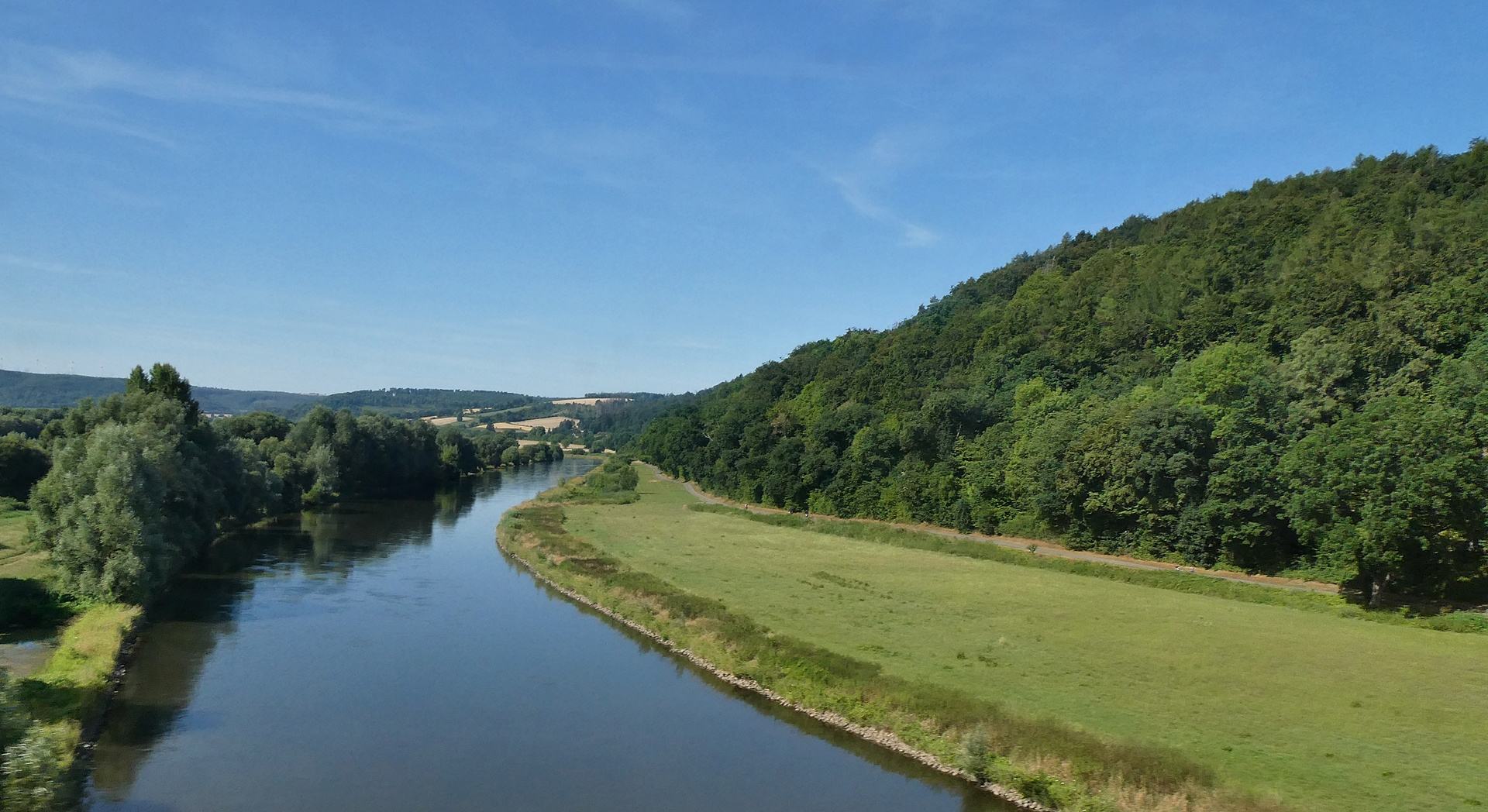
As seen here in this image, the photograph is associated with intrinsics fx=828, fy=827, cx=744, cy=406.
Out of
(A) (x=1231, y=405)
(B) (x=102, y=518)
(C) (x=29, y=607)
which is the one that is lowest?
(C) (x=29, y=607)

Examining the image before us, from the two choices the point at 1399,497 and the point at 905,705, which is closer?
the point at 905,705

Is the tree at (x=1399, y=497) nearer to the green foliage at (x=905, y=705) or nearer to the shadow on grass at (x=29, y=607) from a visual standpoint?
the green foliage at (x=905, y=705)

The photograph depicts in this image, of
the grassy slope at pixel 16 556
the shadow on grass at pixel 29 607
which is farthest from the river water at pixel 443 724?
the grassy slope at pixel 16 556

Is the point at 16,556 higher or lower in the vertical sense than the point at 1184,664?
lower

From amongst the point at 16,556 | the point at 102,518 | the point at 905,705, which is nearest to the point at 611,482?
the point at 16,556

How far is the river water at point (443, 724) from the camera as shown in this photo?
67.2 ft

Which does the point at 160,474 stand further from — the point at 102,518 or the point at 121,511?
the point at 102,518

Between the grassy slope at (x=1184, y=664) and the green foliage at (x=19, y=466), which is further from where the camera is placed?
the green foliage at (x=19, y=466)

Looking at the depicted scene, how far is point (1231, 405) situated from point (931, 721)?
35554mm

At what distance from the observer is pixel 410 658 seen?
3212 centimetres

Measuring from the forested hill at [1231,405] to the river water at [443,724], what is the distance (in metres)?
26.2

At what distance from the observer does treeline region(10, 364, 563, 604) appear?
3625cm

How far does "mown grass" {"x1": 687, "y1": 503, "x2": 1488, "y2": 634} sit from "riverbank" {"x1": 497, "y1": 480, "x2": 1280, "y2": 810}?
20161 mm

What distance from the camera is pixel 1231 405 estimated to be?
48750mm
